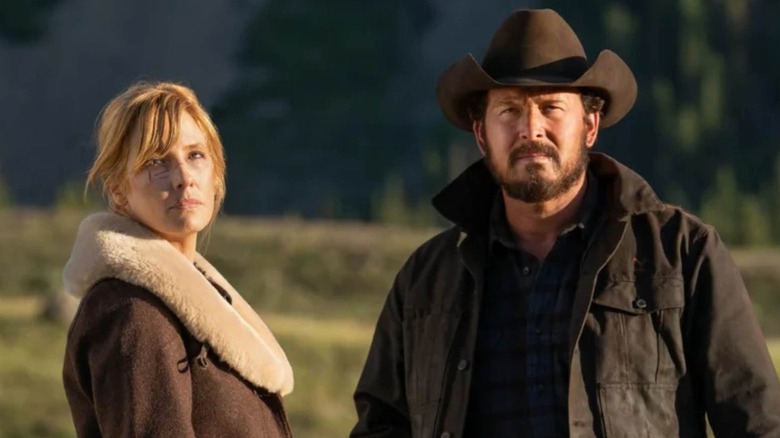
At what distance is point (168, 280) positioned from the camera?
3523 millimetres

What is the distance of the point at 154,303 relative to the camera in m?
3.50

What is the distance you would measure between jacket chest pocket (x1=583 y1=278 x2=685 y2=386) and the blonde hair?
968mm

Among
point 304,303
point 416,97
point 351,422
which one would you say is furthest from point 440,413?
point 416,97

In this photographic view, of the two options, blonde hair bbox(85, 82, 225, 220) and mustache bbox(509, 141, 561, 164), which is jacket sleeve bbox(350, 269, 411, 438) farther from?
blonde hair bbox(85, 82, 225, 220)

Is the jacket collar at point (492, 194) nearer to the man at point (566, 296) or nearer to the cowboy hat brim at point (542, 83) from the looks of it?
the man at point (566, 296)

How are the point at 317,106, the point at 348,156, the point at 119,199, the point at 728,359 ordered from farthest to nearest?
1. the point at 317,106
2. the point at 348,156
3. the point at 728,359
4. the point at 119,199

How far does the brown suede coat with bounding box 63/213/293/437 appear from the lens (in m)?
3.41

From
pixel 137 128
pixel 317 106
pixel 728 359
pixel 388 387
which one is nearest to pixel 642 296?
pixel 728 359

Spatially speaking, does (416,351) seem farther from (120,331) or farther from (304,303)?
(304,303)

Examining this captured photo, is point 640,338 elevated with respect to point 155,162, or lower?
lower

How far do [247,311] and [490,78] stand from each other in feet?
2.55

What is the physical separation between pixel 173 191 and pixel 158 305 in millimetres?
218

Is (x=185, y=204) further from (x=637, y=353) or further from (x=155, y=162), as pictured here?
(x=637, y=353)

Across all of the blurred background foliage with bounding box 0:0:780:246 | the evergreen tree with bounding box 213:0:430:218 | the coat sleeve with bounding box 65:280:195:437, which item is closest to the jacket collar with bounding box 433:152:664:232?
the coat sleeve with bounding box 65:280:195:437
